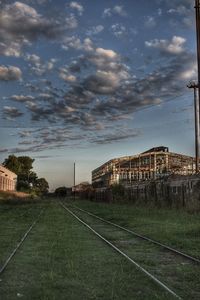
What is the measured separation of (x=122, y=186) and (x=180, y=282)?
50600 millimetres

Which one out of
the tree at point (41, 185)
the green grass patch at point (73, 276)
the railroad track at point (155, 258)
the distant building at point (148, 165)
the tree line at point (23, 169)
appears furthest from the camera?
the tree at point (41, 185)

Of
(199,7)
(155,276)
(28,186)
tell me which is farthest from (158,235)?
(28,186)

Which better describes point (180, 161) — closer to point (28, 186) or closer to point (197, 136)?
point (197, 136)

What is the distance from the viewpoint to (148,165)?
7644 cm

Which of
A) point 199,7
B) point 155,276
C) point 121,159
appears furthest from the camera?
point 121,159

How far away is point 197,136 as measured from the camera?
156 feet

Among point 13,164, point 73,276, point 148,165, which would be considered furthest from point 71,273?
point 13,164

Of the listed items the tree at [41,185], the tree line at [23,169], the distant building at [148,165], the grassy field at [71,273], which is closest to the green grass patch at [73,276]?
the grassy field at [71,273]

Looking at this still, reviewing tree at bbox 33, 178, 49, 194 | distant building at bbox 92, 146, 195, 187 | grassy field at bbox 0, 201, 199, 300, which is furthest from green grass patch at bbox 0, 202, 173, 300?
tree at bbox 33, 178, 49, 194

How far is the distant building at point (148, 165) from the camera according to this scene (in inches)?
2653

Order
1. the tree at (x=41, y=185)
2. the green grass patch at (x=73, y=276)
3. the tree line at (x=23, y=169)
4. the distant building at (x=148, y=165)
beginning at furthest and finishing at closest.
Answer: the tree at (x=41, y=185) → the tree line at (x=23, y=169) → the distant building at (x=148, y=165) → the green grass patch at (x=73, y=276)

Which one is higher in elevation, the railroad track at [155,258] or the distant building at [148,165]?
the distant building at [148,165]

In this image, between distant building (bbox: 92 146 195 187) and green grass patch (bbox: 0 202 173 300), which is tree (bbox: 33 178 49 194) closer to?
distant building (bbox: 92 146 195 187)

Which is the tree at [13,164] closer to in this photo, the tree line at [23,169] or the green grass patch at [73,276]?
the tree line at [23,169]
